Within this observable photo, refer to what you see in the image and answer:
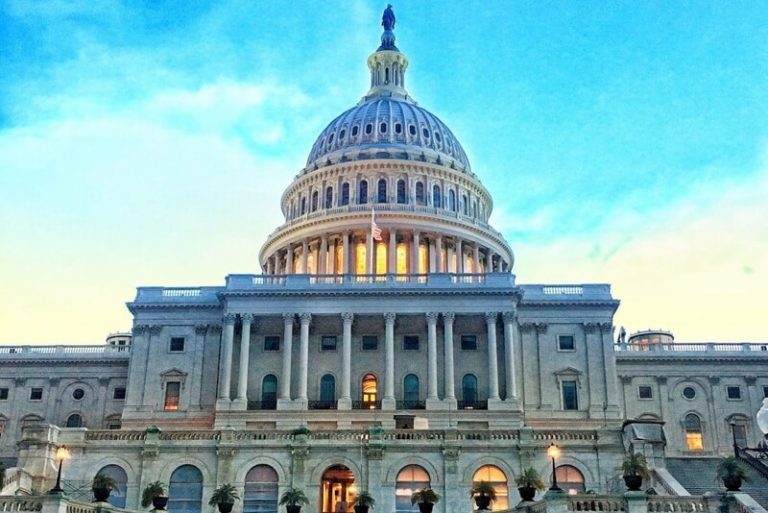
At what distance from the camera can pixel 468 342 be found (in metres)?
81.6

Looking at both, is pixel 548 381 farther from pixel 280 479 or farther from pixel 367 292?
pixel 280 479

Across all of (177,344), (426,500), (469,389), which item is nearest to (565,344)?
(469,389)

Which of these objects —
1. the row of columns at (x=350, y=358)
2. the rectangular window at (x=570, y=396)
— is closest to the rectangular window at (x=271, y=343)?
the row of columns at (x=350, y=358)

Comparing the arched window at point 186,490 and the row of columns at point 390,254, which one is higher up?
the row of columns at point 390,254

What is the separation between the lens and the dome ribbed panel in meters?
116

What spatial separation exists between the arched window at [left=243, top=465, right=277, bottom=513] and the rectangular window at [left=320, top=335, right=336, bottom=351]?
28.1 metres

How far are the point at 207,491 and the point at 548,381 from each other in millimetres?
36452

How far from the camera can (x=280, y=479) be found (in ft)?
174

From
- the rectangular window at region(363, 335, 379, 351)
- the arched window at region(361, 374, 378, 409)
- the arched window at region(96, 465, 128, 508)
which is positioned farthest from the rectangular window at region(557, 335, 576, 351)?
the arched window at region(96, 465, 128, 508)

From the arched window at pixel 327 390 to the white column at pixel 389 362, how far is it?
4705 millimetres

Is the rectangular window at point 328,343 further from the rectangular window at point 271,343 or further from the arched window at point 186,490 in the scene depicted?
the arched window at point 186,490

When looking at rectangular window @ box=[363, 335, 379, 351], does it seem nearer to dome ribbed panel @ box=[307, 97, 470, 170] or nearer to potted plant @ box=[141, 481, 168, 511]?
potted plant @ box=[141, 481, 168, 511]

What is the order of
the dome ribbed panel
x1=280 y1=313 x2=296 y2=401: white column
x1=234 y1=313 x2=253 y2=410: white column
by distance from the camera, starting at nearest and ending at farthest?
x1=234 y1=313 x2=253 y2=410: white column, x1=280 y1=313 x2=296 y2=401: white column, the dome ribbed panel

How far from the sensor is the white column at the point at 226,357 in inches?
3061
